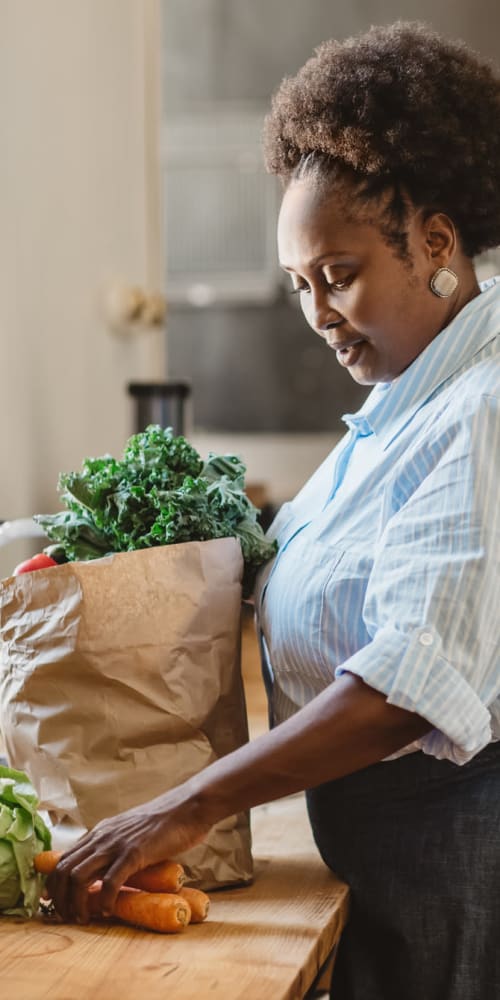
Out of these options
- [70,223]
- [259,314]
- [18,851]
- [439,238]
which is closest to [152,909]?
[18,851]

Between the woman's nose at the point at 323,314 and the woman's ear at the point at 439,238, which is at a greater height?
the woman's ear at the point at 439,238

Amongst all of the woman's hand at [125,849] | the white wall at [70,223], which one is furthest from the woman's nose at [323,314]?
the white wall at [70,223]

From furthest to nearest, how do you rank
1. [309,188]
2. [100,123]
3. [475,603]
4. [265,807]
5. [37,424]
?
[100,123]
[37,424]
[265,807]
[309,188]
[475,603]

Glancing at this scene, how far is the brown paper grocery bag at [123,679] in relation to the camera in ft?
3.65

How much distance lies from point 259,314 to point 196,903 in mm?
3716

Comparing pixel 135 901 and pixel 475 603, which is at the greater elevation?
pixel 475 603

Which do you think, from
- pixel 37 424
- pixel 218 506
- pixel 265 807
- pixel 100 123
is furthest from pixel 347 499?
pixel 100 123

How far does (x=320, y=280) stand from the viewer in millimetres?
1132

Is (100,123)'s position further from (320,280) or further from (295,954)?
(295,954)

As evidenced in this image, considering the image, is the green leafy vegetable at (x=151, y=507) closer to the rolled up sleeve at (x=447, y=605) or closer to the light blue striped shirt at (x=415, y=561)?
the light blue striped shirt at (x=415, y=561)

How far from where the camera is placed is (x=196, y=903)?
42.3 inches

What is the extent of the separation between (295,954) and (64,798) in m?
0.28

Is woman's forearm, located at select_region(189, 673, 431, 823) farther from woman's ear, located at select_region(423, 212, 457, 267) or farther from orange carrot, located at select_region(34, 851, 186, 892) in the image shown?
woman's ear, located at select_region(423, 212, 457, 267)

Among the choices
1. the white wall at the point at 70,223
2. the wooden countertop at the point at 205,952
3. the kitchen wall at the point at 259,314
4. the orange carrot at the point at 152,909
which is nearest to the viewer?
the wooden countertop at the point at 205,952
